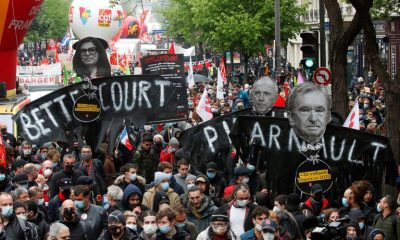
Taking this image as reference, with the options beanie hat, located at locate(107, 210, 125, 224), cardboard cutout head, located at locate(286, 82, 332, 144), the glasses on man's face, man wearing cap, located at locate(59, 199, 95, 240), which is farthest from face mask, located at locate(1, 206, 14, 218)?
the glasses on man's face

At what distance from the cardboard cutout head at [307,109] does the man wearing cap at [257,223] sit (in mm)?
1891

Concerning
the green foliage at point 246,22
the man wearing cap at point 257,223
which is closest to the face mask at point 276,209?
the man wearing cap at point 257,223

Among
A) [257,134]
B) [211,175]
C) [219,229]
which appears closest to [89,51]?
[211,175]

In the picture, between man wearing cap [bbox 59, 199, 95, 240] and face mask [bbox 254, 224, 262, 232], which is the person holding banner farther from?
face mask [bbox 254, 224, 262, 232]

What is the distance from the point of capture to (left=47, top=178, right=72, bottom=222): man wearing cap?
1485 cm

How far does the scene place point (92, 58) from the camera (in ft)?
62.4

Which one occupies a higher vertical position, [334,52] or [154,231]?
[334,52]

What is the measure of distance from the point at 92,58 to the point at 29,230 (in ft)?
20.8

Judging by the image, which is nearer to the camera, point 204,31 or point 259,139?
point 259,139

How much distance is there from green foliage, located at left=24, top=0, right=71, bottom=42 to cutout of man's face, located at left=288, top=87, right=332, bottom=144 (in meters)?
81.5

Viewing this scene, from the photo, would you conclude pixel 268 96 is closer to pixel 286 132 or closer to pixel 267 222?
pixel 286 132

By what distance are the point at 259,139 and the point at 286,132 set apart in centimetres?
39

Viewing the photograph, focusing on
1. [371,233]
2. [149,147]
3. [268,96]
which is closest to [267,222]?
[371,233]

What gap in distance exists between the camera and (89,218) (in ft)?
45.9
